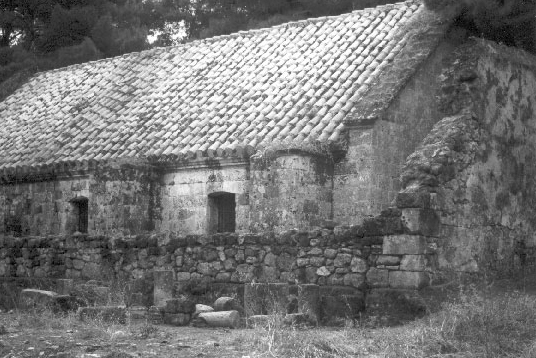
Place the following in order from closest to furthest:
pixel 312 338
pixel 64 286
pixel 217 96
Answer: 1. pixel 312 338
2. pixel 64 286
3. pixel 217 96

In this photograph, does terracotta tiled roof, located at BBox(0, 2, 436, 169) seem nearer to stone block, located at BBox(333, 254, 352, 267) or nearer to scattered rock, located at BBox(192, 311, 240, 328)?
stone block, located at BBox(333, 254, 352, 267)

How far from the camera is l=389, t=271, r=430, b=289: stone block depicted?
13.5 m

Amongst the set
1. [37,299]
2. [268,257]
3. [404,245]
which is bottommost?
[37,299]

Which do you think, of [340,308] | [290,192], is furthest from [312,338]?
[290,192]

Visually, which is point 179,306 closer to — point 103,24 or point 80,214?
point 80,214

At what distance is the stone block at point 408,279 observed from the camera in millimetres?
13508

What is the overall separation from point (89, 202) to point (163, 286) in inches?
251

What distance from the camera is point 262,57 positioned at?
2356 centimetres

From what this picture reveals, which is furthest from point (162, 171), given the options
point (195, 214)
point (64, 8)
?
point (64, 8)

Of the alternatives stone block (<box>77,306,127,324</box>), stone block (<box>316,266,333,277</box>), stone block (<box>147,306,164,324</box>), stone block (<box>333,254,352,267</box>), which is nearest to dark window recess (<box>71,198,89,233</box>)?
stone block (<box>147,306,164,324</box>)

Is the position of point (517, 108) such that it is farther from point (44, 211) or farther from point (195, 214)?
point (44, 211)

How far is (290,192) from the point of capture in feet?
60.2

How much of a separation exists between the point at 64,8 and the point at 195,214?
18.1m

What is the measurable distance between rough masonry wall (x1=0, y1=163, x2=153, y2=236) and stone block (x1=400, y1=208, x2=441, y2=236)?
28.7 ft
